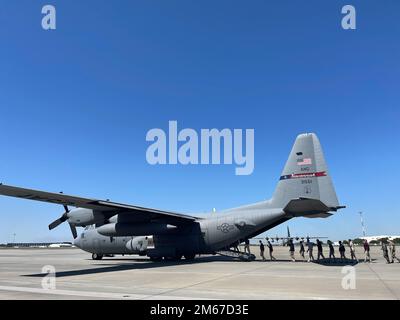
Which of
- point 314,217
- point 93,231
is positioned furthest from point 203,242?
point 93,231

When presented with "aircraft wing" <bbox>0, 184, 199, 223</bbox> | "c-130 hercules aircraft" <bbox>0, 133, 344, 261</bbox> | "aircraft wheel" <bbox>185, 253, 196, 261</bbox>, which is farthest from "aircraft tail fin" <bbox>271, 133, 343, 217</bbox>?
"aircraft wheel" <bbox>185, 253, 196, 261</bbox>

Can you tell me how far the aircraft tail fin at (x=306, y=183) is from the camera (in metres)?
21.3

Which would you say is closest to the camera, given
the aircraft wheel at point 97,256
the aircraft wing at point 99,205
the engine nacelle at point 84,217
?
the aircraft wing at point 99,205

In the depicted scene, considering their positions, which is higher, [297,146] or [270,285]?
[297,146]

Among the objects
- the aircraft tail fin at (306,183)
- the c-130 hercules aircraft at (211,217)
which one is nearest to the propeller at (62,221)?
the c-130 hercules aircraft at (211,217)

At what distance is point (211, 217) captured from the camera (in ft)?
82.8

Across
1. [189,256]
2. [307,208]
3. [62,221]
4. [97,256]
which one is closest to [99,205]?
[62,221]

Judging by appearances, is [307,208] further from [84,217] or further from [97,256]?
[97,256]

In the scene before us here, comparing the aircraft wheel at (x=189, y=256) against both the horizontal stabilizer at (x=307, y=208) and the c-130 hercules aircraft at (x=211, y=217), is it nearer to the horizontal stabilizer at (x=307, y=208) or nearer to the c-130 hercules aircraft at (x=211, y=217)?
the c-130 hercules aircraft at (x=211, y=217)

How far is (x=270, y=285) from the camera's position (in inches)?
497

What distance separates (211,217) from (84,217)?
837 centimetres

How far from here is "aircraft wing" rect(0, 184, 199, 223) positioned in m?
18.0
